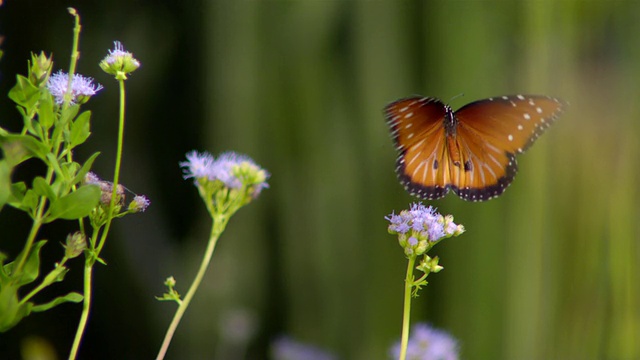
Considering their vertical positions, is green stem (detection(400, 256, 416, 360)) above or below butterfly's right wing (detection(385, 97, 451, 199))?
below

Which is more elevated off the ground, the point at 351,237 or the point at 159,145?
the point at 159,145

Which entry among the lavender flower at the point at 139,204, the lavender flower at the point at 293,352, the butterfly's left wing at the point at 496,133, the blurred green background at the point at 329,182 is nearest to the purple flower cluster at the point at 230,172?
the lavender flower at the point at 139,204

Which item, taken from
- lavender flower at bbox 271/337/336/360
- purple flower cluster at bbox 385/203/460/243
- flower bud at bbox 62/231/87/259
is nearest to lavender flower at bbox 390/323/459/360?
purple flower cluster at bbox 385/203/460/243

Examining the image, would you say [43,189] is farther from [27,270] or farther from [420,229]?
[420,229]

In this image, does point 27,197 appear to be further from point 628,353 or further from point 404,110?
point 628,353

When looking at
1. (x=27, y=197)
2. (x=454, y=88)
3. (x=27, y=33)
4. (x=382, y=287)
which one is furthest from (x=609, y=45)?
(x=27, y=197)

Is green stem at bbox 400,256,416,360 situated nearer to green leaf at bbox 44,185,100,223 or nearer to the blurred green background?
green leaf at bbox 44,185,100,223
